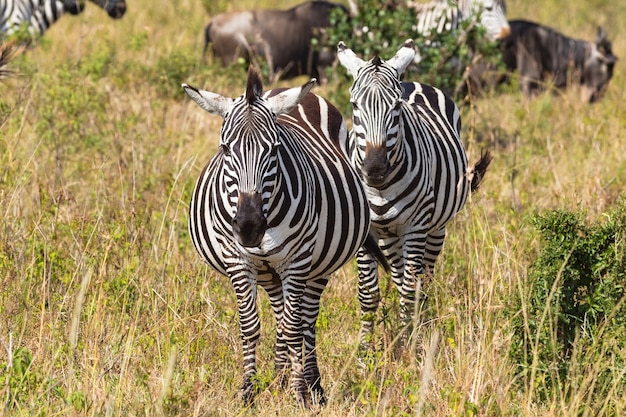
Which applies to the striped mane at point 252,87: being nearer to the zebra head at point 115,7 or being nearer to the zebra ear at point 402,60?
the zebra ear at point 402,60

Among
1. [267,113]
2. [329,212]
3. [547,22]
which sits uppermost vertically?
[267,113]

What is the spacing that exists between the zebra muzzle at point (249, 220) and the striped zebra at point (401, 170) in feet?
3.46

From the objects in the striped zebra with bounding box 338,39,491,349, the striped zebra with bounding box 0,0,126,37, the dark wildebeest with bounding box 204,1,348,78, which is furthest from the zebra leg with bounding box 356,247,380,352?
the dark wildebeest with bounding box 204,1,348,78

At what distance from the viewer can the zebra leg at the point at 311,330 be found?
18.1ft

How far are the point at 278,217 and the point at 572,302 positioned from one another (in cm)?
155

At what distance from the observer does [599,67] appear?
13852 millimetres

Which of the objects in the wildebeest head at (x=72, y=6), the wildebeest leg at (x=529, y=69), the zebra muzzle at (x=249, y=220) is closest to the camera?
the zebra muzzle at (x=249, y=220)

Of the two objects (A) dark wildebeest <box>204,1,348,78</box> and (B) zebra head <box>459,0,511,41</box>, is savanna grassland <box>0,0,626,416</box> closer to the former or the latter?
(B) zebra head <box>459,0,511,41</box>

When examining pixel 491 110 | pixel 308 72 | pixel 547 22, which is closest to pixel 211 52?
pixel 308 72

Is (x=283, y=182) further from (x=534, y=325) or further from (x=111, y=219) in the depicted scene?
(x=111, y=219)

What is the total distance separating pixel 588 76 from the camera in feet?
45.6

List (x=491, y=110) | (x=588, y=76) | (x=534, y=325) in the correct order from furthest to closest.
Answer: (x=588, y=76)
(x=491, y=110)
(x=534, y=325)

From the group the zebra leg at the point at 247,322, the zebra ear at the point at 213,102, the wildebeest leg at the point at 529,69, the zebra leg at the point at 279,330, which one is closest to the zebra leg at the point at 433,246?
A: the zebra leg at the point at 279,330

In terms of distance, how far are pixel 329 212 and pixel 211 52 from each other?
7.39 m
